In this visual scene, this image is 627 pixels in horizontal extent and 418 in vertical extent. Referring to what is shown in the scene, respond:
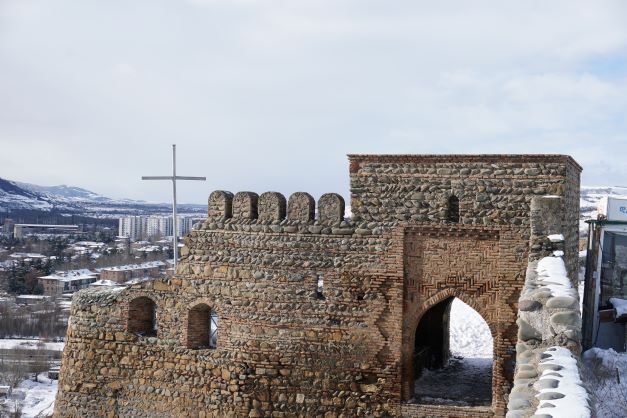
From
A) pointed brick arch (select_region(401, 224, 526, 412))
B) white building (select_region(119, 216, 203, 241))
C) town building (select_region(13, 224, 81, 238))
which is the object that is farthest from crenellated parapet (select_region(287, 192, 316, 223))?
white building (select_region(119, 216, 203, 241))

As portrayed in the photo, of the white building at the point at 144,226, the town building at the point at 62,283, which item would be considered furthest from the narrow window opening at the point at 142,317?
the white building at the point at 144,226

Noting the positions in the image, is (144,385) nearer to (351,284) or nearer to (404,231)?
(351,284)

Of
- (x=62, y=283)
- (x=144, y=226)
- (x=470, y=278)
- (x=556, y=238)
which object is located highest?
(x=556, y=238)

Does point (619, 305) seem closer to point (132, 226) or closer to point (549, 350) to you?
point (549, 350)

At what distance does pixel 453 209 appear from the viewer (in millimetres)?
9352

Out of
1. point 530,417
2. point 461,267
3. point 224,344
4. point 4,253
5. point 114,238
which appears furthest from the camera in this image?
point 114,238

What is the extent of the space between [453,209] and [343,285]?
1847 millimetres

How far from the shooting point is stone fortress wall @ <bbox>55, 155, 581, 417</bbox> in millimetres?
9055

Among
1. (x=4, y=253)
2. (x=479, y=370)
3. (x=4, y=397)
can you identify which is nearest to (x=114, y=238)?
(x=4, y=253)

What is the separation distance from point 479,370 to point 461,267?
145 inches

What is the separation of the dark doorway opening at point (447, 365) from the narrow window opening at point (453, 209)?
255cm

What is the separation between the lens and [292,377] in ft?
31.6

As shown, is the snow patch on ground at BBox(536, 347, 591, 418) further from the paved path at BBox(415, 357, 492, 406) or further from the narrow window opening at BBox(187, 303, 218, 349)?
the narrow window opening at BBox(187, 303, 218, 349)

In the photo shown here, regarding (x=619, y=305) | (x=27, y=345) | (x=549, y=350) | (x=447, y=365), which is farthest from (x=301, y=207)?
(x=27, y=345)
